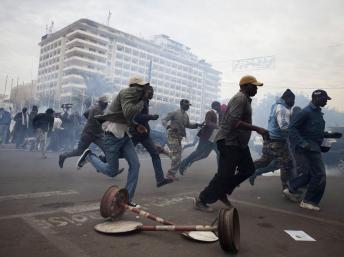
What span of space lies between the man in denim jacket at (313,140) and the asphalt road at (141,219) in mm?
299

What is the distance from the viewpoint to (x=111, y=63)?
115000mm

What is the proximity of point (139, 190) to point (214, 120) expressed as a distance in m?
3.11

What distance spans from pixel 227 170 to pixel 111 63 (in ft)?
377

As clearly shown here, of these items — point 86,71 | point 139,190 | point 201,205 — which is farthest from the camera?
point 86,71

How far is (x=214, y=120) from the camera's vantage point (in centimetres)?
836

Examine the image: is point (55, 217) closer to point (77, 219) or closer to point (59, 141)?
point (77, 219)

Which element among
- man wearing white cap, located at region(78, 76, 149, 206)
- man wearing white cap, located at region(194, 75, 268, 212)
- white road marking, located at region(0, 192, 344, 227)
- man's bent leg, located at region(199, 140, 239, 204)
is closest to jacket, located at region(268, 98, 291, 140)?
white road marking, located at region(0, 192, 344, 227)

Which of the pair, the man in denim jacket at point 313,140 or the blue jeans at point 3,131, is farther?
the blue jeans at point 3,131

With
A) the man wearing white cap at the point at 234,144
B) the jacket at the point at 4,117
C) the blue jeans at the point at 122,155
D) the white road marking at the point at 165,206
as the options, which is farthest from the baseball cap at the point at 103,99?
the jacket at the point at 4,117

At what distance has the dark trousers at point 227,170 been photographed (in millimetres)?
4609

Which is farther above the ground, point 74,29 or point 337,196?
point 74,29

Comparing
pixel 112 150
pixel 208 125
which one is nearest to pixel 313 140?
pixel 208 125

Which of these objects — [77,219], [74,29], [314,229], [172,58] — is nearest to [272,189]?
[314,229]

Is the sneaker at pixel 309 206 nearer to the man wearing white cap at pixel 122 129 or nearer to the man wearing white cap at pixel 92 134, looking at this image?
the man wearing white cap at pixel 122 129
